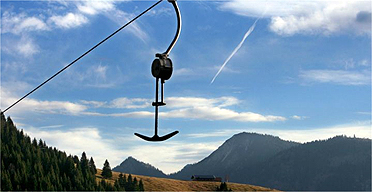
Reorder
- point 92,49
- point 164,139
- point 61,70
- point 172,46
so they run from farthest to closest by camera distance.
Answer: point 61,70 < point 92,49 < point 172,46 < point 164,139

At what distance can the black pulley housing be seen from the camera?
11268 mm

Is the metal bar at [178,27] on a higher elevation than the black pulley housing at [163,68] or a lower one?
higher

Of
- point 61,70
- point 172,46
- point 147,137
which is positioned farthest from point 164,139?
point 61,70

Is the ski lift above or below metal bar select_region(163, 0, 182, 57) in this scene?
below

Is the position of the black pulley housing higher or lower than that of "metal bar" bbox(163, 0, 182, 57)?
lower

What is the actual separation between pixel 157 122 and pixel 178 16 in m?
2.50

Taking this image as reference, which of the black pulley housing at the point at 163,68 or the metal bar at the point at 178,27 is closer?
the black pulley housing at the point at 163,68

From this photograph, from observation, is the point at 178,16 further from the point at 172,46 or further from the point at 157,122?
the point at 157,122

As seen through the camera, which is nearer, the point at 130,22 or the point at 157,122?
the point at 157,122

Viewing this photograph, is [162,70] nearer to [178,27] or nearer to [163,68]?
[163,68]

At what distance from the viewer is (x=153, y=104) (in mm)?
11727

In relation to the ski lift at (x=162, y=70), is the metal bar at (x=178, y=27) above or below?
above

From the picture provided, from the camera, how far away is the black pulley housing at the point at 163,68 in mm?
11268

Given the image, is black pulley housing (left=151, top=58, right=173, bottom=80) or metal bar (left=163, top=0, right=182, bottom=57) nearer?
black pulley housing (left=151, top=58, right=173, bottom=80)
